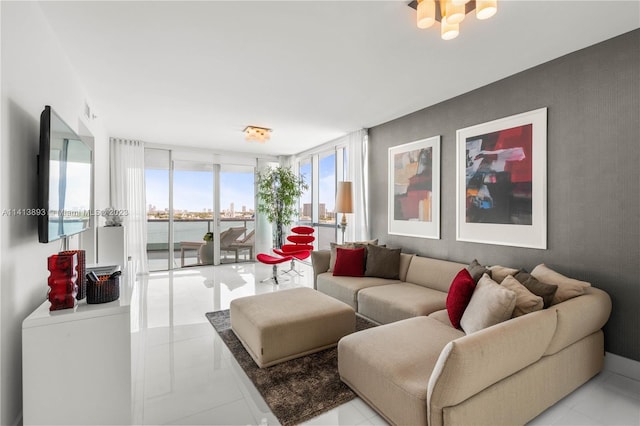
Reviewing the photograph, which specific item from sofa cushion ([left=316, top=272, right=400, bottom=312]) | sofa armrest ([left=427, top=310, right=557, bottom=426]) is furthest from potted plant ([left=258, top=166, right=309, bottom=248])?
sofa armrest ([left=427, top=310, right=557, bottom=426])

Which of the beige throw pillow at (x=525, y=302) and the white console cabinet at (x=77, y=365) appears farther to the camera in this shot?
the beige throw pillow at (x=525, y=302)

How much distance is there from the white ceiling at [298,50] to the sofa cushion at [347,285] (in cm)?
223

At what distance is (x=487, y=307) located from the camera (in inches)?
78.0

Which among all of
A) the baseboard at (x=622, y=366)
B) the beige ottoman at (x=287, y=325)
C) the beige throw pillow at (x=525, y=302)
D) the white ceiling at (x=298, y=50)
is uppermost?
the white ceiling at (x=298, y=50)

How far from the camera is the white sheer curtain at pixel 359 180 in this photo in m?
4.90

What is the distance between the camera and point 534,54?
8.44ft

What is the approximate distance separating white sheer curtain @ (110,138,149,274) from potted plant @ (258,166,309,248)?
2.33m

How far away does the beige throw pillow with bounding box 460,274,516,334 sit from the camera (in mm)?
1894

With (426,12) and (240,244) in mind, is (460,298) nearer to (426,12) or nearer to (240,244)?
(426,12)

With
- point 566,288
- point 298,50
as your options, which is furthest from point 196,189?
point 566,288

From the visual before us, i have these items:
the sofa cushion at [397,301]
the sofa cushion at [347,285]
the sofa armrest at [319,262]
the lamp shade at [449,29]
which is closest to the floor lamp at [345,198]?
Result: the sofa armrest at [319,262]

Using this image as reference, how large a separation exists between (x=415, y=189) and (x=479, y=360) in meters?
2.87

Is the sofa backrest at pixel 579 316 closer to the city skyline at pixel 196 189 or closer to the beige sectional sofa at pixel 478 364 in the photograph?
the beige sectional sofa at pixel 478 364

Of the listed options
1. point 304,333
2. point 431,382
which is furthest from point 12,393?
point 431,382
